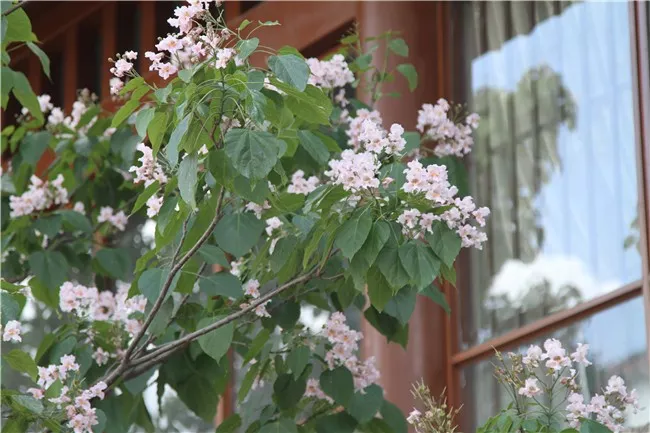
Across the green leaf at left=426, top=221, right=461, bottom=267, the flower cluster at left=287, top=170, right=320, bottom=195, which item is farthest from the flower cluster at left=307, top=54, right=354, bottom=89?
the green leaf at left=426, top=221, right=461, bottom=267

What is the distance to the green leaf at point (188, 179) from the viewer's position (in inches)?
117

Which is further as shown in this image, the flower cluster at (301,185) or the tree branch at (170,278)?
the flower cluster at (301,185)

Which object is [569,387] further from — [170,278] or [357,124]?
[357,124]

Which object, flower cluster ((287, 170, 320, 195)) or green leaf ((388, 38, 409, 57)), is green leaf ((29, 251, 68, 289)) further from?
green leaf ((388, 38, 409, 57))

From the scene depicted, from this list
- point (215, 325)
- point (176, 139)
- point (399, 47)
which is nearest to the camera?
point (176, 139)

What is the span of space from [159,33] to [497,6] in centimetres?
212

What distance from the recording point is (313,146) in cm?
357

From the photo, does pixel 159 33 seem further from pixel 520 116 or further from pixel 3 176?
pixel 520 116

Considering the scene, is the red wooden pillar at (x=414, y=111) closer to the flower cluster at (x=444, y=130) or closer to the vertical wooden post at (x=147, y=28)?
the flower cluster at (x=444, y=130)

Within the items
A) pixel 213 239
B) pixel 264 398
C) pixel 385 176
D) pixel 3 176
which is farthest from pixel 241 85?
pixel 3 176

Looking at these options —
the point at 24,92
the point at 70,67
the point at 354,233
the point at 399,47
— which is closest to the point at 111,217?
the point at 24,92

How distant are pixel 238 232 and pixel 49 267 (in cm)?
114

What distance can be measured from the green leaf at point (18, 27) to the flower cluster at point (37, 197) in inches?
31.1

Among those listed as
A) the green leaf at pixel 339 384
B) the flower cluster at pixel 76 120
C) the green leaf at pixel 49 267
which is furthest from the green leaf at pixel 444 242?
the flower cluster at pixel 76 120
